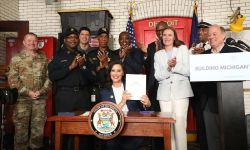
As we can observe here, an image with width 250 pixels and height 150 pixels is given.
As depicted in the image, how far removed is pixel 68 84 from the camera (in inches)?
135

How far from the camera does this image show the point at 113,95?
302cm

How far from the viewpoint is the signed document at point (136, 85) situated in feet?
8.84

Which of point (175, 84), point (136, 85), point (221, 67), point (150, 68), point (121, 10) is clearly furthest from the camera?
point (121, 10)

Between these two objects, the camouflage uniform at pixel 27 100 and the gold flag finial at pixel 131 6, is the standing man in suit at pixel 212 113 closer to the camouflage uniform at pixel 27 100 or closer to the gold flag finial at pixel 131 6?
the camouflage uniform at pixel 27 100

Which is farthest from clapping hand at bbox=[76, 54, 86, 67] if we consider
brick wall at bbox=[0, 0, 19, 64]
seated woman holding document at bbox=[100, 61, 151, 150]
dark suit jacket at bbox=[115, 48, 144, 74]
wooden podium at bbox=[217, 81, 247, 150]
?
brick wall at bbox=[0, 0, 19, 64]

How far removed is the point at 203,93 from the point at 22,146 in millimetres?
2687

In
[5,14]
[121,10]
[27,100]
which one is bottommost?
[27,100]

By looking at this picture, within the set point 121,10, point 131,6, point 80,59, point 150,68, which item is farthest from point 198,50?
point 121,10

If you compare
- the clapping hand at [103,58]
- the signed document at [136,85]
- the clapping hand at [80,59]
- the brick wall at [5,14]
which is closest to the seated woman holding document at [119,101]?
the signed document at [136,85]

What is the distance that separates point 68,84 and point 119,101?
0.81m

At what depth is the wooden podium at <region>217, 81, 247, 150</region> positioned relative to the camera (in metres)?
2.38

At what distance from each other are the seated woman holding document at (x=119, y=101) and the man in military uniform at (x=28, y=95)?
1.41 metres

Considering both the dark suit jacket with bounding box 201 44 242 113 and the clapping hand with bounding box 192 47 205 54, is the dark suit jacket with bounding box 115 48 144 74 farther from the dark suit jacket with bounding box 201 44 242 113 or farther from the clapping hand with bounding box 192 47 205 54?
the dark suit jacket with bounding box 201 44 242 113

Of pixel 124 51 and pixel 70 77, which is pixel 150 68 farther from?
pixel 70 77
